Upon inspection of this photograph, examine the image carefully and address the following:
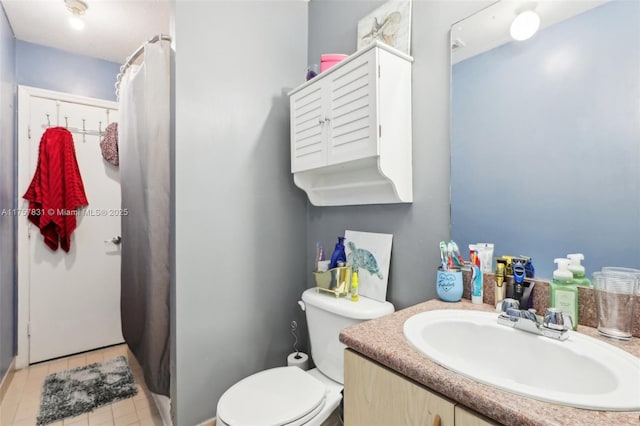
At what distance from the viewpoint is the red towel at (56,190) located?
234 cm

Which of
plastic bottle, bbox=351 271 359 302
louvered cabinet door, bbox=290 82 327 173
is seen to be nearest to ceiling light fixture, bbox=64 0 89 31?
louvered cabinet door, bbox=290 82 327 173

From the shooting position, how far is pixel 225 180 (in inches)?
62.7

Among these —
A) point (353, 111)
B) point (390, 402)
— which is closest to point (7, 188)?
point (353, 111)

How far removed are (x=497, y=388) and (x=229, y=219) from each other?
4.40ft

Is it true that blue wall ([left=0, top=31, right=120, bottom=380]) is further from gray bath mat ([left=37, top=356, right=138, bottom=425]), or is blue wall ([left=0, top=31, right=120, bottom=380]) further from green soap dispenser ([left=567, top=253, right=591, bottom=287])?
green soap dispenser ([left=567, top=253, right=591, bottom=287])

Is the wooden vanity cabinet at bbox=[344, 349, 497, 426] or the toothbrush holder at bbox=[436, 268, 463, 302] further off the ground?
the toothbrush holder at bbox=[436, 268, 463, 302]

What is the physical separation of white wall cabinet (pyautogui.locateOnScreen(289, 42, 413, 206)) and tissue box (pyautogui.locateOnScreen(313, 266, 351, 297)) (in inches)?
14.0

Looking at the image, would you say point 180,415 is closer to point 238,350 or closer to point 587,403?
point 238,350

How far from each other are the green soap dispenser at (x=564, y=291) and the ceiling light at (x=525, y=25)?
727 mm

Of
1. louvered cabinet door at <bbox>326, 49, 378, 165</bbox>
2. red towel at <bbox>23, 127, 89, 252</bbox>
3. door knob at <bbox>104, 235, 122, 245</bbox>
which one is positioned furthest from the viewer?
door knob at <bbox>104, 235, 122, 245</bbox>

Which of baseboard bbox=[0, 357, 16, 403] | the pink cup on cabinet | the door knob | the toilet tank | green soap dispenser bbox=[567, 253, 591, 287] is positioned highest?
the pink cup on cabinet

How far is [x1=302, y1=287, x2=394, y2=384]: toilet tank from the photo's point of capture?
1268mm

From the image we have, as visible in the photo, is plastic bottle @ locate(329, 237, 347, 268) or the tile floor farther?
the tile floor

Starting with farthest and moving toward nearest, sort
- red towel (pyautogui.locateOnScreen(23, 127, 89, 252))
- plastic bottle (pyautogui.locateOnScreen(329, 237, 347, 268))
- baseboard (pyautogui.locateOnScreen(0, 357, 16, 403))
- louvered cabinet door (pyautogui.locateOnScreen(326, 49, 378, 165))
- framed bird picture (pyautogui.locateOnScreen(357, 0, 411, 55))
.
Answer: red towel (pyautogui.locateOnScreen(23, 127, 89, 252)), baseboard (pyautogui.locateOnScreen(0, 357, 16, 403)), plastic bottle (pyautogui.locateOnScreen(329, 237, 347, 268)), framed bird picture (pyautogui.locateOnScreen(357, 0, 411, 55)), louvered cabinet door (pyautogui.locateOnScreen(326, 49, 378, 165))
